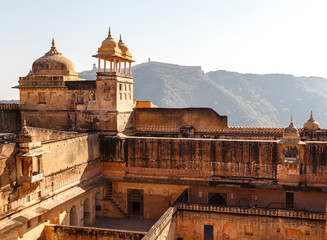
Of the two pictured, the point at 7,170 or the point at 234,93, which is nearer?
the point at 7,170

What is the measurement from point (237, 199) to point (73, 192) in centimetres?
836

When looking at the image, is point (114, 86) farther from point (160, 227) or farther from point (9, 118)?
point (160, 227)

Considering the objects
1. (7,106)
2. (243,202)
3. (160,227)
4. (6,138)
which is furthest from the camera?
(7,106)

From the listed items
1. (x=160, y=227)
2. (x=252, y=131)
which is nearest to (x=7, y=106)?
(x=160, y=227)

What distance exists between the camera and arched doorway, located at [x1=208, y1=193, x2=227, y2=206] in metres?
19.1

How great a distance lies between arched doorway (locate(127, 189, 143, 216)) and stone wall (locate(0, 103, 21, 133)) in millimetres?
8242

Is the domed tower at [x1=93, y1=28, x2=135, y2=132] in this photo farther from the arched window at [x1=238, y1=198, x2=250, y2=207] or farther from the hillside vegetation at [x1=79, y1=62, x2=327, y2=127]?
the hillside vegetation at [x1=79, y1=62, x2=327, y2=127]

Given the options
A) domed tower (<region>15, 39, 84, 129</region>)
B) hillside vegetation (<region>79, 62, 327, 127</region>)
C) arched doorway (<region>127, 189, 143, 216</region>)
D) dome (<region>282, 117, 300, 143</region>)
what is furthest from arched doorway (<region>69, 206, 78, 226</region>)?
hillside vegetation (<region>79, 62, 327, 127</region>)

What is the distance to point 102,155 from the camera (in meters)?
20.5

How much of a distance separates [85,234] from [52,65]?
1242cm

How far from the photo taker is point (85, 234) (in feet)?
48.9

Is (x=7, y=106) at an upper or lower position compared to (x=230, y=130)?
upper

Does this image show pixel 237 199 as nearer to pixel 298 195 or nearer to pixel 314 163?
pixel 298 195

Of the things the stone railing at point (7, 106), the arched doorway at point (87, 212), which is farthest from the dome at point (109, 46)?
the arched doorway at point (87, 212)
